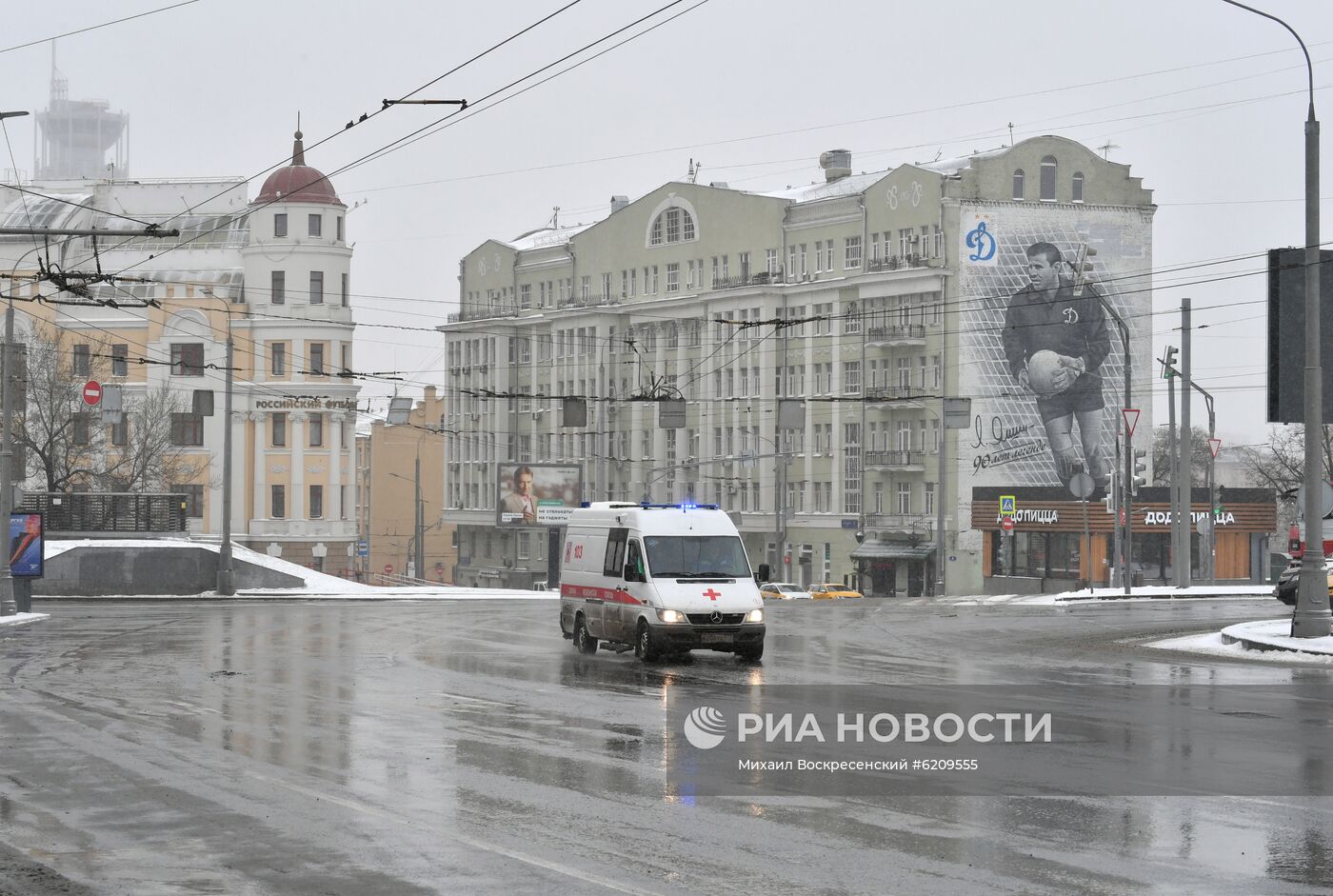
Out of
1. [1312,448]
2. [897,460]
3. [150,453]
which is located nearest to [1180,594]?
[1312,448]

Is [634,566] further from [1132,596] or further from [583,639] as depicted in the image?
[1132,596]

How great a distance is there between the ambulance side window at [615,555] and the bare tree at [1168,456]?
278 feet

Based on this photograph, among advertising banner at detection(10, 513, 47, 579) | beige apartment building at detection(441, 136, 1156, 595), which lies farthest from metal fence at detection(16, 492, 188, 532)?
beige apartment building at detection(441, 136, 1156, 595)

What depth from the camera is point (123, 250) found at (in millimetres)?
96375

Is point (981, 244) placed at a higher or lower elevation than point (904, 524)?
higher

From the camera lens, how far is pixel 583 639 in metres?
27.7

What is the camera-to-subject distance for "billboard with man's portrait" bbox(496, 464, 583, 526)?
80.5 meters

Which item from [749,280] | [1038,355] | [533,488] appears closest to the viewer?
[533,488]

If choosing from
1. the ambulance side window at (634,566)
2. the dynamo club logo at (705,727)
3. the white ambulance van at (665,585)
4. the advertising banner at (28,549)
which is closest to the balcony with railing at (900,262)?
the advertising banner at (28,549)

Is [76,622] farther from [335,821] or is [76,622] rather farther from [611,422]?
[611,422]

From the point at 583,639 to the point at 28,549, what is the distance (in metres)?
17.6

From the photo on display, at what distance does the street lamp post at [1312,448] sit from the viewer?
2730 centimetres

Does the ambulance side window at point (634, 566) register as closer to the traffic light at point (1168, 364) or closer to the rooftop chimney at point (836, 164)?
the traffic light at point (1168, 364)

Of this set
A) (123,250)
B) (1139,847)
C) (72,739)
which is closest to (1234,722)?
(1139,847)
